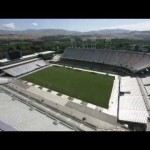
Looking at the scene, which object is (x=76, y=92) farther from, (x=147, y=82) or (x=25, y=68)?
(x=25, y=68)

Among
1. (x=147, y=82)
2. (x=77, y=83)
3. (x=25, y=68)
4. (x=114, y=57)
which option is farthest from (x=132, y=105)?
(x=25, y=68)

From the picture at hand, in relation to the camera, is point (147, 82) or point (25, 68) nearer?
point (147, 82)

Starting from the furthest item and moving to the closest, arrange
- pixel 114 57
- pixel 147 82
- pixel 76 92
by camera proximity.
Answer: pixel 114 57
pixel 147 82
pixel 76 92

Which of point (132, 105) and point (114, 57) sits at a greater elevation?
point (114, 57)

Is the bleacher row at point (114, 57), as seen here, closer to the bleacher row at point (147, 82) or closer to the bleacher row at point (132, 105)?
the bleacher row at point (147, 82)

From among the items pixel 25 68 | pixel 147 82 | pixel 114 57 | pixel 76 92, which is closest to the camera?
pixel 76 92

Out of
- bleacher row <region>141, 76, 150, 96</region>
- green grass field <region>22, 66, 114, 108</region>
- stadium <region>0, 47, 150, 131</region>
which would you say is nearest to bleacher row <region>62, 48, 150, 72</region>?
stadium <region>0, 47, 150, 131</region>

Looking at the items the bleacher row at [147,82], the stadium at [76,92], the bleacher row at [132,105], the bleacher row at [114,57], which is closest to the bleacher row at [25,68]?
the stadium at [76,92]

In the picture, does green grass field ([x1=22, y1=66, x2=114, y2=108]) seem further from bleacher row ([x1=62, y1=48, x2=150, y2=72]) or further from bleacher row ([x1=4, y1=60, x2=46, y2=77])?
bleacher row ([x1=62, y1=48, x2=150, y2=72])
